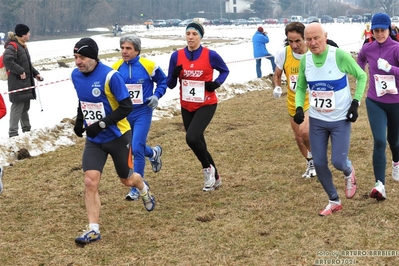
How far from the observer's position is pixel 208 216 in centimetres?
614

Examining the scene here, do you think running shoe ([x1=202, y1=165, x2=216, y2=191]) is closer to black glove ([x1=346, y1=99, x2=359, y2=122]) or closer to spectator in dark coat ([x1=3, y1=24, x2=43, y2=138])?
black glove ([x1=346, y1=99, x2=359, y2=122])

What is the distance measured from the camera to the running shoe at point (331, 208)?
5.91 metres

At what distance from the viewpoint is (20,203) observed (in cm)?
704

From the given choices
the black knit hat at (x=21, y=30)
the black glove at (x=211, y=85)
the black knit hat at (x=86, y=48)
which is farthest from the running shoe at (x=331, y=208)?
the black knit hat at (x=21, y=30)

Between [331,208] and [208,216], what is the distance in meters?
1.26

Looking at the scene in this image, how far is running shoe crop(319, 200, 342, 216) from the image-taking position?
5.91 metres

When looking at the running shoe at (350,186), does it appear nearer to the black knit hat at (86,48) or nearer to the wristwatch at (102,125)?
the wristwatch at (102,125)

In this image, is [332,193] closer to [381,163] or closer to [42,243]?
[381,163]

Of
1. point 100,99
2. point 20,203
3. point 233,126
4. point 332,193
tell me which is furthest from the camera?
point 233,126

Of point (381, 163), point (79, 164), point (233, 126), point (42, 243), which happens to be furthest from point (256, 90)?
point (42, 243)

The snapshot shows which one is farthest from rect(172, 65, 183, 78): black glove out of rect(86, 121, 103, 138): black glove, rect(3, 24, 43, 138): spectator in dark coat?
rect(3, 24, 43, 138): spectator in dark coat

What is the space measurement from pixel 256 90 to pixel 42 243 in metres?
12.9

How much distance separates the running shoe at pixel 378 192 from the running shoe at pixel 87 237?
2918mm

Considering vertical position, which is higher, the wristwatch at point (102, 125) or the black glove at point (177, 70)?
the black glove at point (177, 70)
